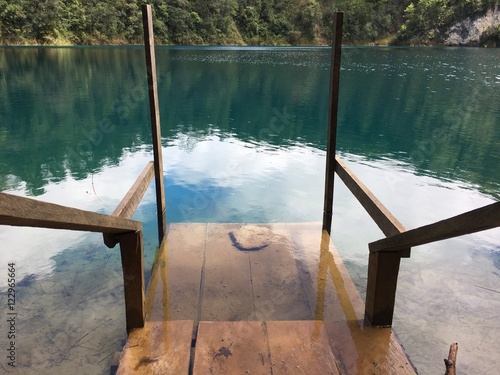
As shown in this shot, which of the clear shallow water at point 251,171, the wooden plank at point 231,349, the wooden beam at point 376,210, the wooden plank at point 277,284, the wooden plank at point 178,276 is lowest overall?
the clear shallow water at point 251,171

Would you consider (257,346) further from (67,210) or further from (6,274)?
(6,274)

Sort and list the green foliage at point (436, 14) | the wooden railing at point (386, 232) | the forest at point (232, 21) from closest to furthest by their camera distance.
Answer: the wooden railing at point (386, 232)
the forest at point (232, 21)
the green foliage at point (436, 14)

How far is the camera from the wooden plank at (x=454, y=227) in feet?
4.94

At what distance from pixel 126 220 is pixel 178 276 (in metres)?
1.50

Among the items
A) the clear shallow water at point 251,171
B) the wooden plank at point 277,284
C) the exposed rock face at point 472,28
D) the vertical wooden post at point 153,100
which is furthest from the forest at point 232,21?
the wooden plank at point 277,284

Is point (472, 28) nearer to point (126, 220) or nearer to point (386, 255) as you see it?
point (386, 255)

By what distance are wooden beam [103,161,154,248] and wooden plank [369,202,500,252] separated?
170 centimetres

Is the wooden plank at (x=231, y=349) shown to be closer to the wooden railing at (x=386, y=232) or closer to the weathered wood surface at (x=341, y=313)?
the weathered wood surface at (x=341, y=313)

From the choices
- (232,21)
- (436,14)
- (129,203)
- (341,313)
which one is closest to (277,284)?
(341,313)

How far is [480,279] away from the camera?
5453 millimetres

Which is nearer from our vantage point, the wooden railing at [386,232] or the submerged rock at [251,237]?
the wooden railing at [386,232]

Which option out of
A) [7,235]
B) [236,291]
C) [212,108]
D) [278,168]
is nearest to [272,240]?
[236,291]

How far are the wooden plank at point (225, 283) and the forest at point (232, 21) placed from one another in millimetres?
54083

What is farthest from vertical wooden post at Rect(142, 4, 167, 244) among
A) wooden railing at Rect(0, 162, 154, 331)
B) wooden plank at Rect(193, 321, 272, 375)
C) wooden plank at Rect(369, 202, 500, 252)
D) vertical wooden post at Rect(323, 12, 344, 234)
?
wooden plank at Rect(369, 202, 500, 252)
